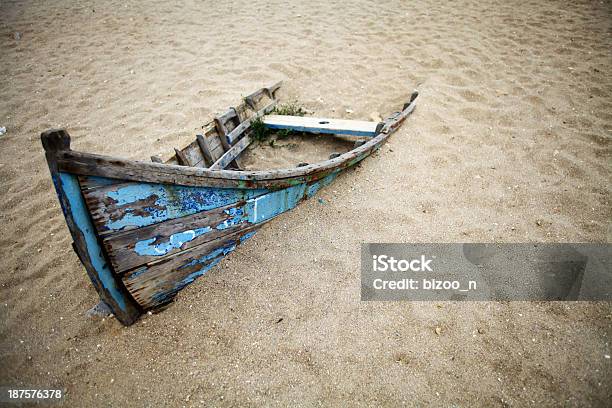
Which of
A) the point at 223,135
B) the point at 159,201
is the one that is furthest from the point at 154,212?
the point at 223,135

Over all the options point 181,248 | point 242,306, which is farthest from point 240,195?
→ point 242,306

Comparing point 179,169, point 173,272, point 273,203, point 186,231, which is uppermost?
point 179,169

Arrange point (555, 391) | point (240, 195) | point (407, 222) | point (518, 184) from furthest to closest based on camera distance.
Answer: point (518, 184), point (407, 222), point (240, 195), point (555, 391)

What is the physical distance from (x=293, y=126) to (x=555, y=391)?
349 centimetres

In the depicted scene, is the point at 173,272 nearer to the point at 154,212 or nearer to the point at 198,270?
the point at 198,270

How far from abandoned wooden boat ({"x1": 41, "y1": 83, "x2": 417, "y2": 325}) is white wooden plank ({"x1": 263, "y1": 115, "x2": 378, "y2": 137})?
0.87 m

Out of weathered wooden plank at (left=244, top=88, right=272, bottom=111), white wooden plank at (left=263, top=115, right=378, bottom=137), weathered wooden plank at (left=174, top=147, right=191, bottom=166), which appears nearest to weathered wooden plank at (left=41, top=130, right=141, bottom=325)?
weathered wooden plank at (left=174, top=147, right=191, bottom=166)

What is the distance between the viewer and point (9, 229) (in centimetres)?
332

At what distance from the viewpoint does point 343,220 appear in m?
3.28

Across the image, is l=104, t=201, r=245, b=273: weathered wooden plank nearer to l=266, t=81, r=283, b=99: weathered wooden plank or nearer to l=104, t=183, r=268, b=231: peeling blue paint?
l=104, t=183, r=268, b=231: peeling blue paint

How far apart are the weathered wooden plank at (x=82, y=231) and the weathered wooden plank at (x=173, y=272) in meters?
0.09

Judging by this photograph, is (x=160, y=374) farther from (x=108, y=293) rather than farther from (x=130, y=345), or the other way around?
(x=108, y=293)

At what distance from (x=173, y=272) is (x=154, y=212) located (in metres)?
0.56

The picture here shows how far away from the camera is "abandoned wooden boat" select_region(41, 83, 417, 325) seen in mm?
1781
